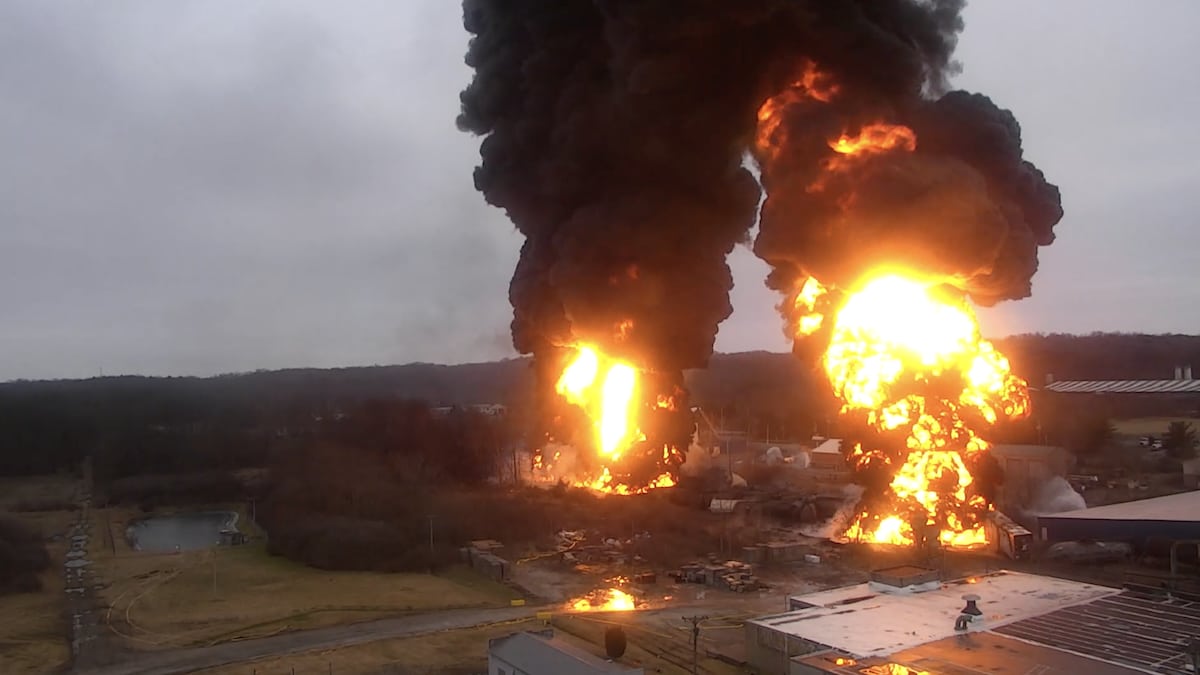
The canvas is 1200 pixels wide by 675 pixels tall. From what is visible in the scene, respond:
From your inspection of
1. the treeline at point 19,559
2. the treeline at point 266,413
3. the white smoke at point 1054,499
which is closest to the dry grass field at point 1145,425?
the treeline at point 266,413

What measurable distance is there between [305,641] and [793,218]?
28.9 meters

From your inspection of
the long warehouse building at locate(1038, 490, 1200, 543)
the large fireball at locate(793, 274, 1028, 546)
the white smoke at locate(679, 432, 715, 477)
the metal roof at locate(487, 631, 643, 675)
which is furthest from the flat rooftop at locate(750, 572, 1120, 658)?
the white smoke at locate(679, 432, 715, 477)

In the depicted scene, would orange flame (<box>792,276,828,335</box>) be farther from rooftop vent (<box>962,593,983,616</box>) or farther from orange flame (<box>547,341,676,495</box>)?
rooftop vent (<box>962,593,983,616</box>)

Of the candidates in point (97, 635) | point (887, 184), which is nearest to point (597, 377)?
point (887, 184)

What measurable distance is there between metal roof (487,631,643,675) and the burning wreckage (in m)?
20.2

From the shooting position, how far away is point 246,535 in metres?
79.6

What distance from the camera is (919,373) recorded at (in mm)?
46344

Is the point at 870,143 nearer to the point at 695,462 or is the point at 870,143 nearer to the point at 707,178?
the point at 707,178

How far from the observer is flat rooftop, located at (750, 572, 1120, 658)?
3456 cm

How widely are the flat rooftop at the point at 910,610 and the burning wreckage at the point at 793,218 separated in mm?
7675

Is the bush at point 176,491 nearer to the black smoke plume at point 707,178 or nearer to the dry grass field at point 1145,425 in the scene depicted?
the black smoke plume at point 707,178

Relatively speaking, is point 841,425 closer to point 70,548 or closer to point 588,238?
point 588,238

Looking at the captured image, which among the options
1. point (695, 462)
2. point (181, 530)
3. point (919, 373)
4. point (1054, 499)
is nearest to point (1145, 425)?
point (1054, 499)

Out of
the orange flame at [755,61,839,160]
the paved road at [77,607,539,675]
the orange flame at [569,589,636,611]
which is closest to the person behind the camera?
the paved road at [77,607,539,675]
